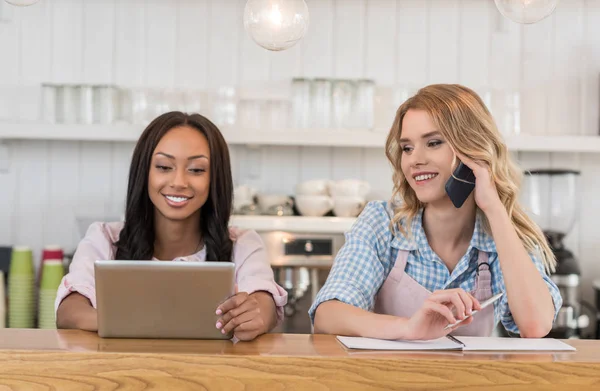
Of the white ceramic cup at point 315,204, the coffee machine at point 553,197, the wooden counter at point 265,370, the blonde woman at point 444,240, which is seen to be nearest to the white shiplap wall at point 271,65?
the coffee machine at point 553,197

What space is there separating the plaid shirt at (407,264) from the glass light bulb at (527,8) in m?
0.46

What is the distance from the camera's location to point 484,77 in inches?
131

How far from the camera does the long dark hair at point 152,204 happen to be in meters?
1.87

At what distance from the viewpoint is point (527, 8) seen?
5.11 feet

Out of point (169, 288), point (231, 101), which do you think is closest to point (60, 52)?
point (231, 101)

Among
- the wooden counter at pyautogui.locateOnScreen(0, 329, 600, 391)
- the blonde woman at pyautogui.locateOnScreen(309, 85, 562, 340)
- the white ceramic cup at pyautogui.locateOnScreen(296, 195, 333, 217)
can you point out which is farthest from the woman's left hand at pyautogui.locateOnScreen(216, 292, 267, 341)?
the white ceramic cup at pyautogui.locateOnScreen(296, 195, 333, 217)

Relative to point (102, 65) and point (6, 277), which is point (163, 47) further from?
point (6, 277)

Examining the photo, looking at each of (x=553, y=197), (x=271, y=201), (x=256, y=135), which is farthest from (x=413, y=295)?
(x=553, y=197)

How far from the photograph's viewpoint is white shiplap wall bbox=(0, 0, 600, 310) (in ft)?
10.7

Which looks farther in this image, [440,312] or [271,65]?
[271,65]

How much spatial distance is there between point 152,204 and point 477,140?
84 cm

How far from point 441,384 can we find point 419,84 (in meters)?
2.32

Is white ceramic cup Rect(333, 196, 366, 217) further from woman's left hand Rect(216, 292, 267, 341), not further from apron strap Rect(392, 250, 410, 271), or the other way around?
woman's left hand Rect(216, 292, 267, 341)

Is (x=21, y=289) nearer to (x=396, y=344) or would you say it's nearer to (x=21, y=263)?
(x=21, y=263)
